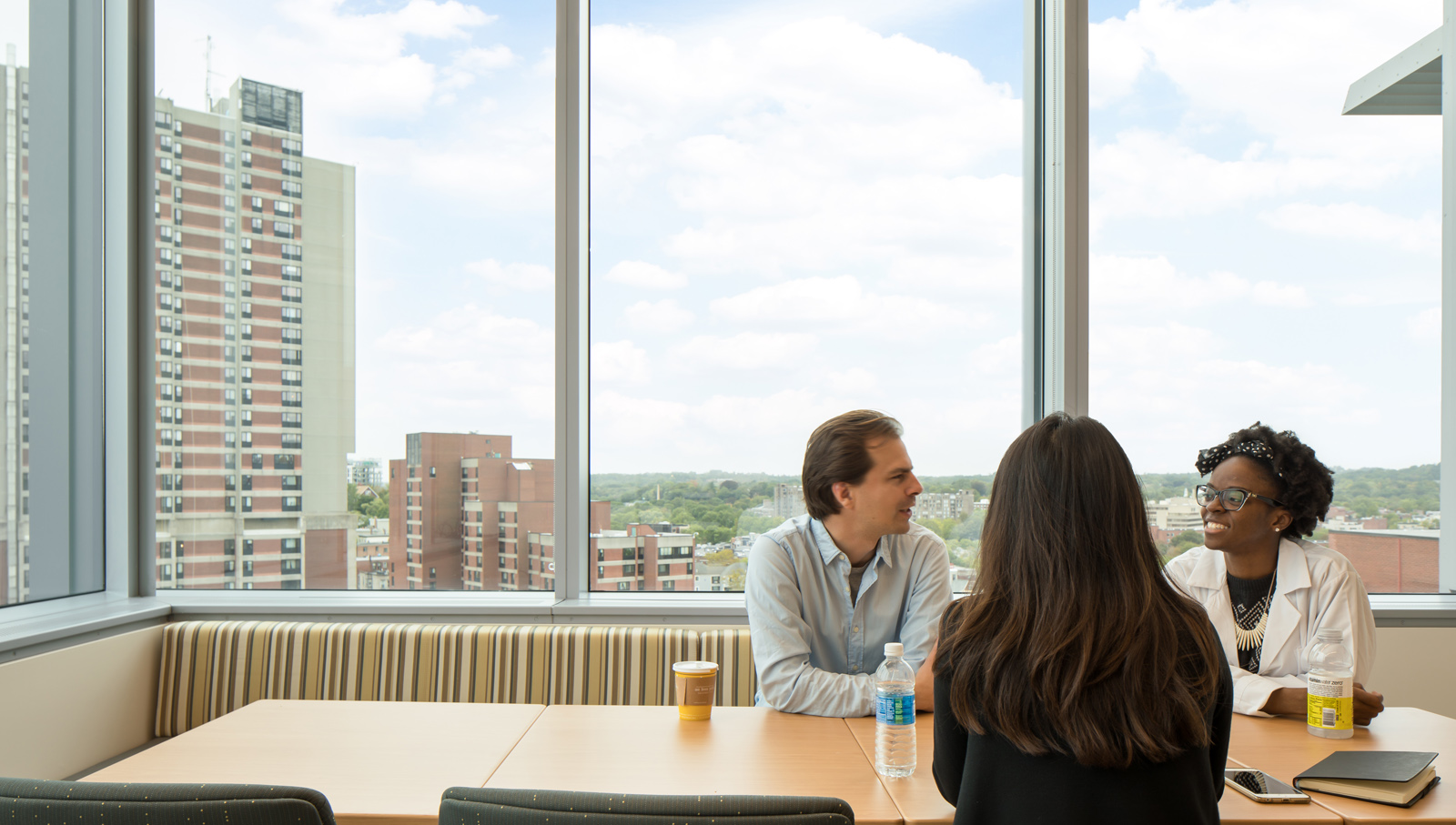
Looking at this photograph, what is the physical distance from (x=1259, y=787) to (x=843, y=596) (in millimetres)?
1031

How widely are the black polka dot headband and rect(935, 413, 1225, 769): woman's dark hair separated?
1.36 m

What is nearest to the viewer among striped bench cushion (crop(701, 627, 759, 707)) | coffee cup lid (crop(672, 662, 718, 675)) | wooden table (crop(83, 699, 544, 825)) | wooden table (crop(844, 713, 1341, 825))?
wooden table (crop(844, 713, 1341, 825))

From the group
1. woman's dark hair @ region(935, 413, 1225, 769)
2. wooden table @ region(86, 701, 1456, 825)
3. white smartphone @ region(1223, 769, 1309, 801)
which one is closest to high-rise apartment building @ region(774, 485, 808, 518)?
wooden table @ region(86, 701, 1456, 825)

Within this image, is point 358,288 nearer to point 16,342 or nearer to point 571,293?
point 571,293

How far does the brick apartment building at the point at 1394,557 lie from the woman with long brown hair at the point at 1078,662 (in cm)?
284

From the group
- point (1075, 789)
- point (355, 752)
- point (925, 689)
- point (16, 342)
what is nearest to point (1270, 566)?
point (925, 689)

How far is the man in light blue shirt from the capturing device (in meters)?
2.27

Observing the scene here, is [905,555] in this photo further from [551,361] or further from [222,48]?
[222,48]

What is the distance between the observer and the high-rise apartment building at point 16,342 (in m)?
2.99

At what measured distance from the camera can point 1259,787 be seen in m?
1.50

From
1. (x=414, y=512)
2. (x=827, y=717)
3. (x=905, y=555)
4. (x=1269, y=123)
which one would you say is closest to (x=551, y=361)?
(x=414, y=512)

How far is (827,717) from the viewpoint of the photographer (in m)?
1.96

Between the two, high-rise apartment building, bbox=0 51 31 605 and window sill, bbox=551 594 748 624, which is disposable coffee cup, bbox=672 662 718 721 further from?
high-rise apartment building, bbox=0 51 31 605

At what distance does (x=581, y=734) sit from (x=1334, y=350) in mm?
3401
